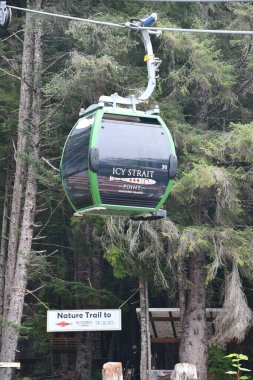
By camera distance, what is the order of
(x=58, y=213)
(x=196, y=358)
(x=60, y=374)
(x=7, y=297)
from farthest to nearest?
(x=60, y=374) → (x=58, y=213) → (x=7, y=297) → (x=196, y=358)

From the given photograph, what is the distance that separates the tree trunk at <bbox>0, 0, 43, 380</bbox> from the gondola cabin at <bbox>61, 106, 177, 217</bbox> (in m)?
8.77

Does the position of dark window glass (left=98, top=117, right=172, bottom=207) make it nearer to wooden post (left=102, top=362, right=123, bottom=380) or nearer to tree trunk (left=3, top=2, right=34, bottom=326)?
wooden post (left=102, top=362, right=123, bottom=380)

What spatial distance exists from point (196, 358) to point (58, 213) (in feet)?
22.2

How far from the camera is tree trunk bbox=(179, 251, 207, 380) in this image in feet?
56.3

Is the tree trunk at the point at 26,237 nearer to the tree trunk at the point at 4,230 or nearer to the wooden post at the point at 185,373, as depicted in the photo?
the tree trunk at the point at 4,230

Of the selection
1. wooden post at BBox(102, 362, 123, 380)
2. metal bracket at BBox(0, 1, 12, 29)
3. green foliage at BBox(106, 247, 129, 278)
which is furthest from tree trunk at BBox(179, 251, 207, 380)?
metal bracket at BBox(0, 1, 12, 29)

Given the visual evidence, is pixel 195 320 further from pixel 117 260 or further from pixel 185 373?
pixel 185 373

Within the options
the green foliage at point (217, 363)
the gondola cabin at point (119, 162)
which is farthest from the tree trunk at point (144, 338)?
the gondola cabin at point (119, 162)

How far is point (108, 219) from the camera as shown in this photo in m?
16.0

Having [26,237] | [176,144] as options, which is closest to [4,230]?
[26,237]

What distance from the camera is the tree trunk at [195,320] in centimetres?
1717

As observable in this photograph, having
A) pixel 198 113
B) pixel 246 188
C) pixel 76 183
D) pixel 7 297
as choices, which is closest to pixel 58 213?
pixel 7 297

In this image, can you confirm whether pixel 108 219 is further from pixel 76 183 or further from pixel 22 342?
pixel 22 342

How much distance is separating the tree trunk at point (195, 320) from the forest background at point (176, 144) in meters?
0.02
